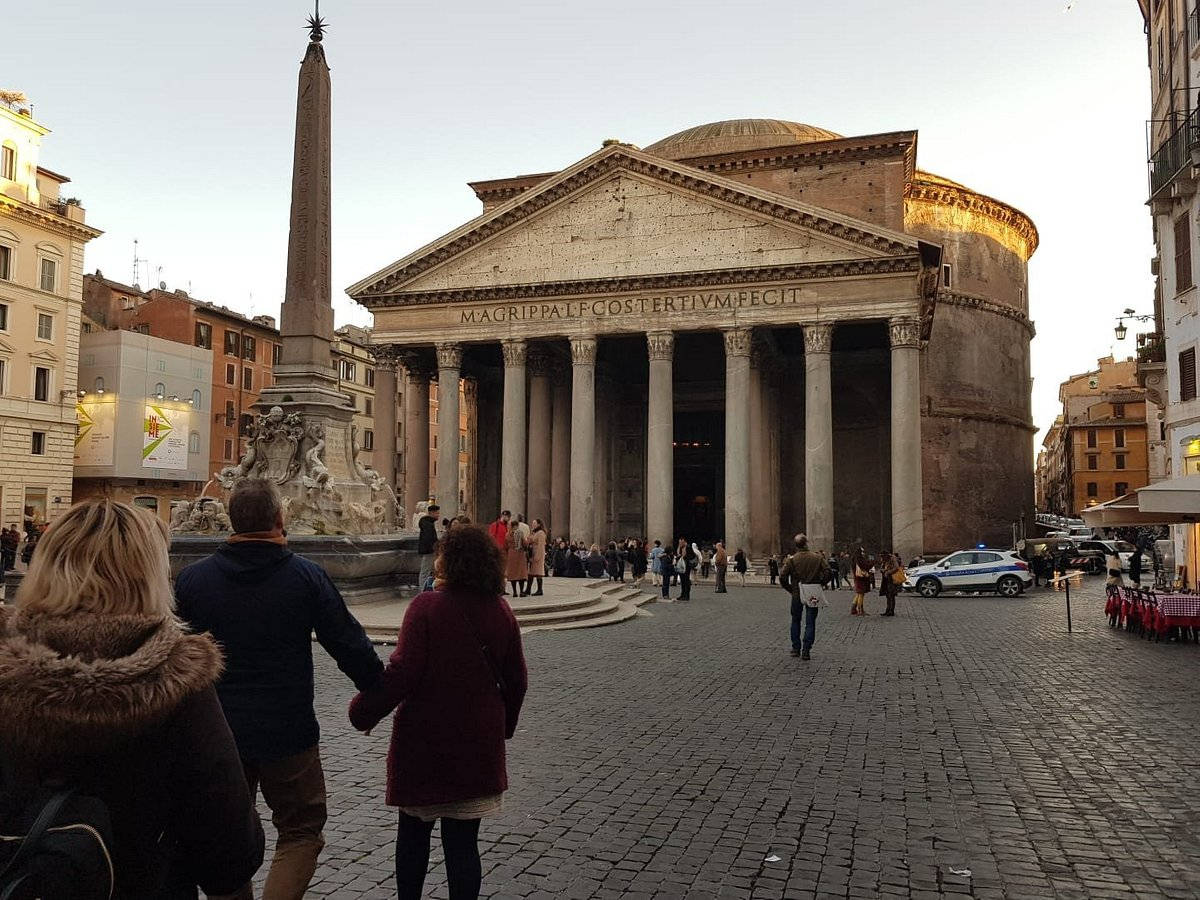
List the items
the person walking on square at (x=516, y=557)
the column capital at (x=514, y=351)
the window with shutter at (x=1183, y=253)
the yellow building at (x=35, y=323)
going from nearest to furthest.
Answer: the person walking on square at (x=516, y=557), the window with shutter at (x=1183, y=253), the column capital at (x=514, y=351), the yellow building at (x=35, y=323)

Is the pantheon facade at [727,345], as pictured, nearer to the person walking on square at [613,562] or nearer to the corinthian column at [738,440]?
the corinthian column at [738,440]

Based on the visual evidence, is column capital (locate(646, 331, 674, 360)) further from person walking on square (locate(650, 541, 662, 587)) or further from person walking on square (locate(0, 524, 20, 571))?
person walking on square (locate(0, 524, 20, 571))

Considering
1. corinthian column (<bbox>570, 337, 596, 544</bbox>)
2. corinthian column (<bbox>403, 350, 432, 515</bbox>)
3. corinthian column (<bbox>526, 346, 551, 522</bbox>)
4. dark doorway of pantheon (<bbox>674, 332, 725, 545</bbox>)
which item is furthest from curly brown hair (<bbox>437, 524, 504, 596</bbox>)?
dark doorway of pantheon (<bbox>674, 332, 725, 545</bbox>)

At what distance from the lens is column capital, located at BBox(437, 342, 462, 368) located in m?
31.6

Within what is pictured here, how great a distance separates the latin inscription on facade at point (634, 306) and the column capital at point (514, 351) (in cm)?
73

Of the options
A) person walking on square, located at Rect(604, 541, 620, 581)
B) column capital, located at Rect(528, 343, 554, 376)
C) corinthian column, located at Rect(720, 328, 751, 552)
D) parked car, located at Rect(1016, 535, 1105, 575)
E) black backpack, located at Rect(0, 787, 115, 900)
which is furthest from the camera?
column capital, located at Rect(528, 343, 554, 376)

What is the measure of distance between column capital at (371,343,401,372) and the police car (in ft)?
62.1

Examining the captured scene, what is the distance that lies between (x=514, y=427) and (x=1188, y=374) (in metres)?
19.0

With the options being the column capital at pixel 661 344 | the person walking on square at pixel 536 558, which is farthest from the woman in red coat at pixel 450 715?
the column capital at pixel 661 344

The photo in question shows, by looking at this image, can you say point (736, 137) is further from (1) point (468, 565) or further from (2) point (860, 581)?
(1) point (468, 565)

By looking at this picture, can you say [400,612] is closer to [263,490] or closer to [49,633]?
[263,490]

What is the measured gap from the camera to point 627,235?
2994 cm

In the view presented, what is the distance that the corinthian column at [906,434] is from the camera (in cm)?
2683

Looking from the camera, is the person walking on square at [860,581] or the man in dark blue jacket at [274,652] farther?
the person walking on square at [860,581]
